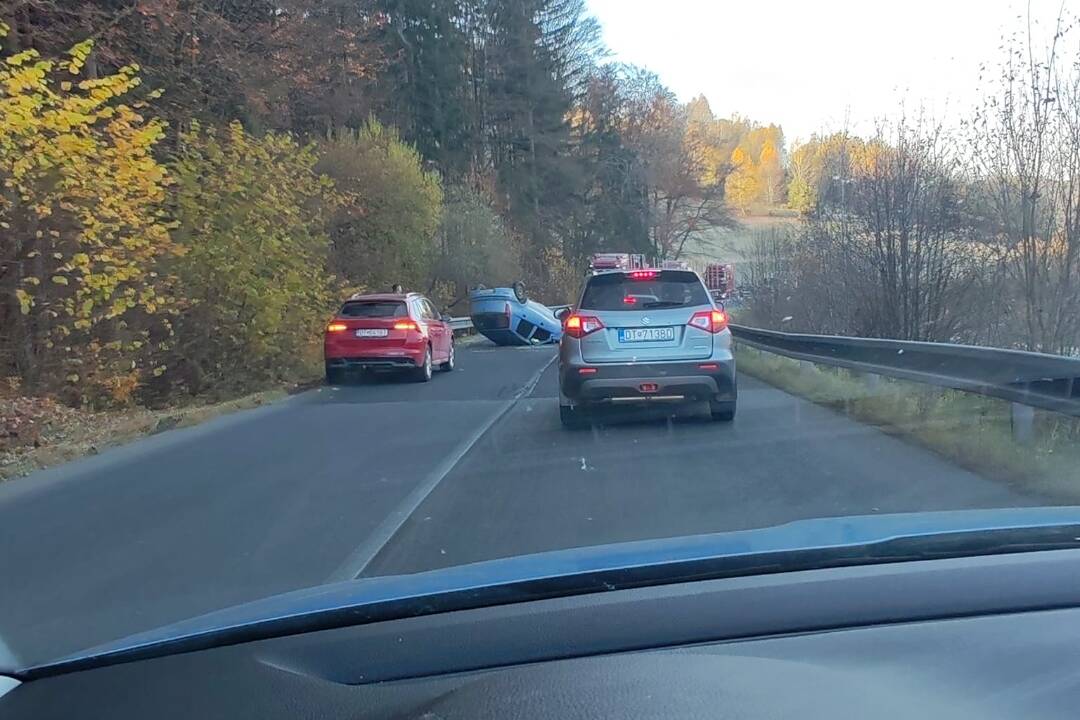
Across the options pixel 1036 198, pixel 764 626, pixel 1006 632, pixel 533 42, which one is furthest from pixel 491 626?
pixel 533 42

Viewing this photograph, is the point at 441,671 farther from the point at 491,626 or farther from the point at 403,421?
the point at 403,421

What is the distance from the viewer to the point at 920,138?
1495 cm

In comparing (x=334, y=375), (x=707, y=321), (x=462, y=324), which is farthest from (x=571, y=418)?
(x=462, y=324)

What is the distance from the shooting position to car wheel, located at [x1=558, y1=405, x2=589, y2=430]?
11.6 metres

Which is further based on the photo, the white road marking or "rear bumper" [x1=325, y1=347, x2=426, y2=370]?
"rear bumper" [x1=325, y1=347, x2=426, y2=370]

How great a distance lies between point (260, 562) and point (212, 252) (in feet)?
37.3

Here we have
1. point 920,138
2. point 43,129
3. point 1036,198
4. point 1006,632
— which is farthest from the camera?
point 920,138

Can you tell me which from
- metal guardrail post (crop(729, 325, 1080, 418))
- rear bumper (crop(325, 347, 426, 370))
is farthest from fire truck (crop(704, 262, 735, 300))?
metal guardrail post (crop(729, 325, 1080, 418))

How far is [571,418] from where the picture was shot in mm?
11766

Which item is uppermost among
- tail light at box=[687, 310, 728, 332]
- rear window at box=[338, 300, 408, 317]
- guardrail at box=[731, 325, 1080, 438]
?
tail light at box=[687, 310, 728, 332]

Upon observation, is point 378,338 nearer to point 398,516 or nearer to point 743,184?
point 398,516

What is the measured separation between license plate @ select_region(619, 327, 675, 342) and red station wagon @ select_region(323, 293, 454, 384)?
7.99 meters

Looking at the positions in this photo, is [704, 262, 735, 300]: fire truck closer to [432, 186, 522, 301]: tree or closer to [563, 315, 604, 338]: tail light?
[432, 186, 522, 301]: tree

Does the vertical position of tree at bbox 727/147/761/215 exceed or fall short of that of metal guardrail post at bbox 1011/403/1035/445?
it exceeds it
